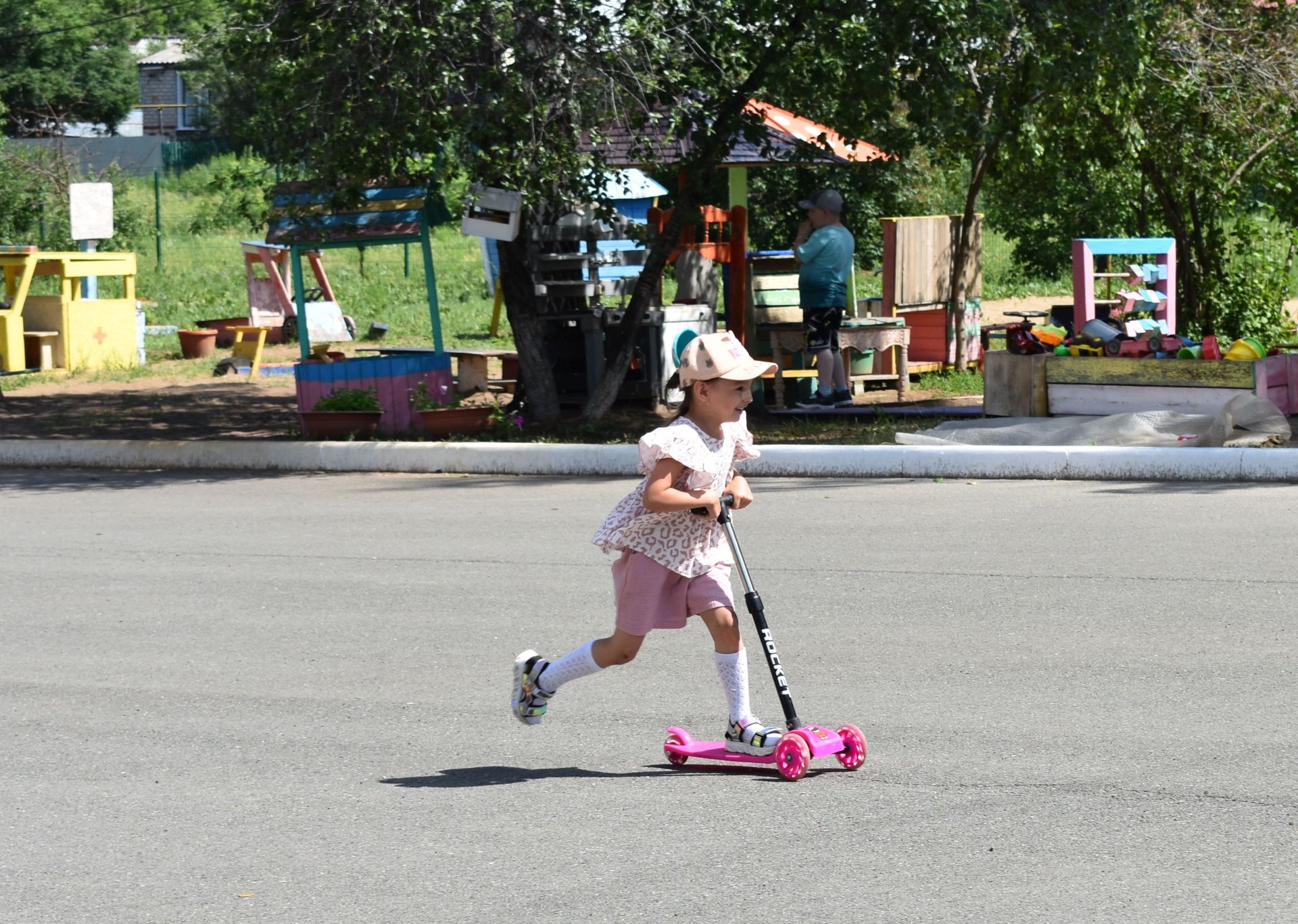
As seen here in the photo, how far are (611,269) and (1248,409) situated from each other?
746 centimetres

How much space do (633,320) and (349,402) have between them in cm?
255

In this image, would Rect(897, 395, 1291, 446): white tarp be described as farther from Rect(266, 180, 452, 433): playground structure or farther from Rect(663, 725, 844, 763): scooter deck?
Rect(663, 725, 844, 763): scooter deck

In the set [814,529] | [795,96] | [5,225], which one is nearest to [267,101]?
[795,96]

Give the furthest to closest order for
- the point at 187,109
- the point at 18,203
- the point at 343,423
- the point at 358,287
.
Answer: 1. the point at 187,109
2. the point at 18,203
3. the point at 358,287
4. the point at 343,423

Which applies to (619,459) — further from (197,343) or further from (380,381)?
(197,343)

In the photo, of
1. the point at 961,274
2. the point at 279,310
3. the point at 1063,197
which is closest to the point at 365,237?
the point at 961,274

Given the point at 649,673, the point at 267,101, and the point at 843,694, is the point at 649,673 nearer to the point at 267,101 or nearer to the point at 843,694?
the point at 843,694

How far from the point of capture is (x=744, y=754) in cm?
541

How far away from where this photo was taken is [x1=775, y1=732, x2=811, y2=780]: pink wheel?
5.27 metres

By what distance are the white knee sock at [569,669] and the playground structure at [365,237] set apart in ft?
29.0

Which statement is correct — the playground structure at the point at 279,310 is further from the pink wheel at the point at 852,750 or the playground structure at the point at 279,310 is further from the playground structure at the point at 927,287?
the pink wheel at the point at 852,750

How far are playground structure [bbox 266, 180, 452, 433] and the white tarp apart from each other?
428 centimetres

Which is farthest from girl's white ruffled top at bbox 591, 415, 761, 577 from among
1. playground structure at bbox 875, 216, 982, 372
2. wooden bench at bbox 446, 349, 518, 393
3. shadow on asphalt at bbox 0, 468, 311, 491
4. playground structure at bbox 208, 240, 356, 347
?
playground structure at bbox 208, 240, 356, 347

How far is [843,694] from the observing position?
20.6 ft
